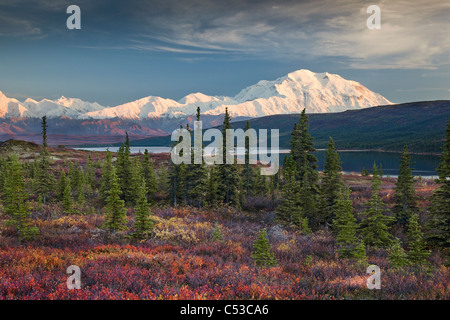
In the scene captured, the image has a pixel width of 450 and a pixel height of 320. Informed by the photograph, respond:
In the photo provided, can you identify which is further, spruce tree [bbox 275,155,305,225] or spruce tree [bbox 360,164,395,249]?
spruce tree [bbox 275,155,305,225]

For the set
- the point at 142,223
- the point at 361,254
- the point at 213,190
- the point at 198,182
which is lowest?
the point at 361,254

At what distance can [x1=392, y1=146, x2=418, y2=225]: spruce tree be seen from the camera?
22094 millimetres

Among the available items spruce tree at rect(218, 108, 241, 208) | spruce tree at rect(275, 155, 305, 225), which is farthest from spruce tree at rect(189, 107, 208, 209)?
spruce tree at rect(275, 155, 305, 225)

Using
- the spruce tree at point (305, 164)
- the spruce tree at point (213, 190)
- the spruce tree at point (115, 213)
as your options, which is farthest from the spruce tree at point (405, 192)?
the spruce tree at point (115, 213)

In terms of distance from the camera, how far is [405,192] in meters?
22.5

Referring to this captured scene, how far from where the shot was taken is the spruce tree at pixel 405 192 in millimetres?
22094

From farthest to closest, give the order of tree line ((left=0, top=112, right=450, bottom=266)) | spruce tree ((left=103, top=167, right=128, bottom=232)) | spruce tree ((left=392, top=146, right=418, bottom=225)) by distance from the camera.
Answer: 1. spruce tree ((left=392, top=146, right=418, bottom=225))
2. spruce tree ((left=103, top=167, right=128, bottom=232))
3. tree line ((left=0, top=112, right=450, bottom=266))

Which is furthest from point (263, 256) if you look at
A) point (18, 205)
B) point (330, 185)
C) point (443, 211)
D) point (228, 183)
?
point (228, 183)

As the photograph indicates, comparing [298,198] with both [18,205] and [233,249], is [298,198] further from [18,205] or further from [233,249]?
[18,205]

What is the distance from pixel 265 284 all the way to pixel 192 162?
2308cm

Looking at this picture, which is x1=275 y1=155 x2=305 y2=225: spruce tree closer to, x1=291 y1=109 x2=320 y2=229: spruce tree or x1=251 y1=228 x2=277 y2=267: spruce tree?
x1=291 y1=109 x2=320 y2=229: spruce tree

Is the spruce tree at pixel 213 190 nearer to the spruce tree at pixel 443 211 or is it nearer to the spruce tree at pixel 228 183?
the spruce tree at pixel 228 183

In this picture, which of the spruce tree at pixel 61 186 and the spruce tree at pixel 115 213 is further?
the spruce tree at pixel 61 186
